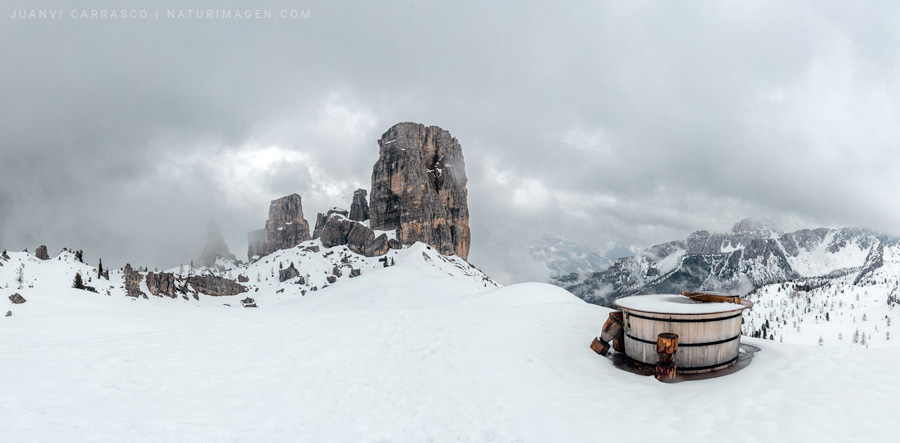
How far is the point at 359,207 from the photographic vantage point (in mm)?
146750

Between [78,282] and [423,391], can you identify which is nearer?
[423,391]

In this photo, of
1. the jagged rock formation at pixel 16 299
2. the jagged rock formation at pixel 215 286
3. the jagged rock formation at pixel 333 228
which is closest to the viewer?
the jagged rock formation at pixel 16 299

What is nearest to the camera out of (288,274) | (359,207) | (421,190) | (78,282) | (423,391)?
(423,391)

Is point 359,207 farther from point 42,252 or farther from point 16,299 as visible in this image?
point 16,299

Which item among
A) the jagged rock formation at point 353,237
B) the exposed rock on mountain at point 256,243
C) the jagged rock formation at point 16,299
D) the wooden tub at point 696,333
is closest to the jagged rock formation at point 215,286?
the jagged rock formation at point 353,237

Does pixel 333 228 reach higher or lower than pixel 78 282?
higher

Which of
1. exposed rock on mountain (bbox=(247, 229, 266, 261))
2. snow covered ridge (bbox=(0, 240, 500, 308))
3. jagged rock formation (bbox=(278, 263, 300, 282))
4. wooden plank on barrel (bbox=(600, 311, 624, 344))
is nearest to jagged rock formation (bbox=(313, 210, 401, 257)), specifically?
snow covered ridge (bbox=(0, 240, 500, 308))

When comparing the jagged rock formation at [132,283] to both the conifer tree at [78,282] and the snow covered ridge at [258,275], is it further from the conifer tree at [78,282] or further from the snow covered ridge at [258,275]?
the conifer tree at [78,282]

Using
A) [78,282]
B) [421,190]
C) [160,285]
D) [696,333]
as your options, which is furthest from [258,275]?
[696,333]

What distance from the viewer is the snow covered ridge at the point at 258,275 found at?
37750mm

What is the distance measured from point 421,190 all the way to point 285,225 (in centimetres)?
7607

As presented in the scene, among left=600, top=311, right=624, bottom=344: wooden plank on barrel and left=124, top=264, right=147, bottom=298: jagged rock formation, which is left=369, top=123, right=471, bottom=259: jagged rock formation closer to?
left=124, top=264, right=147, bottom=298: jagged rock formation

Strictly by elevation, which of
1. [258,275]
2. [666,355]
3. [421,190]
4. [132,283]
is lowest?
[258,275]

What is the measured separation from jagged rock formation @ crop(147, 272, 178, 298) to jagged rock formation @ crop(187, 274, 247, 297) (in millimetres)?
36176
